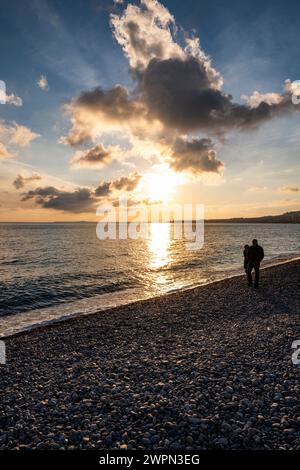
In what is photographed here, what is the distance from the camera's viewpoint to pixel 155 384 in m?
8.91

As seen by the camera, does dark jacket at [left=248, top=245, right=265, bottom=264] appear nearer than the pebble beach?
No

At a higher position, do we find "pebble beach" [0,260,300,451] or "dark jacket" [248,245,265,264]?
"dark jacket" [248,245,265,264]

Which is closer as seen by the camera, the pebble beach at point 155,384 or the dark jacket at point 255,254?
the pebble beach at point 155,384

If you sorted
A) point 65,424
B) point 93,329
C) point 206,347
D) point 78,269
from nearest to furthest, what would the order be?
1. point 65,424
2. point 206,347
3. point 93,329
4. point 78,269

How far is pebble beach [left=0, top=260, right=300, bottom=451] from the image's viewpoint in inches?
261

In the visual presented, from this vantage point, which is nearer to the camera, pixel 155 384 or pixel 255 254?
pixel 155 384

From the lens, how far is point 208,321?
15.8m

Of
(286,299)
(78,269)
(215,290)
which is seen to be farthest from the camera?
(78,269)

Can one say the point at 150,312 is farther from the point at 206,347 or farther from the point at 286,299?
the point at 286,299

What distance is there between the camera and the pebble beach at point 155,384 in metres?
6.62

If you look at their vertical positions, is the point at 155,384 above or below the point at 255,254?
below

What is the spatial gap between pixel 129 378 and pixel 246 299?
43.8 ft

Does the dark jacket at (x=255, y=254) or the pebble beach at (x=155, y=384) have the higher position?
the dark jacket at (x=255, y=254)
